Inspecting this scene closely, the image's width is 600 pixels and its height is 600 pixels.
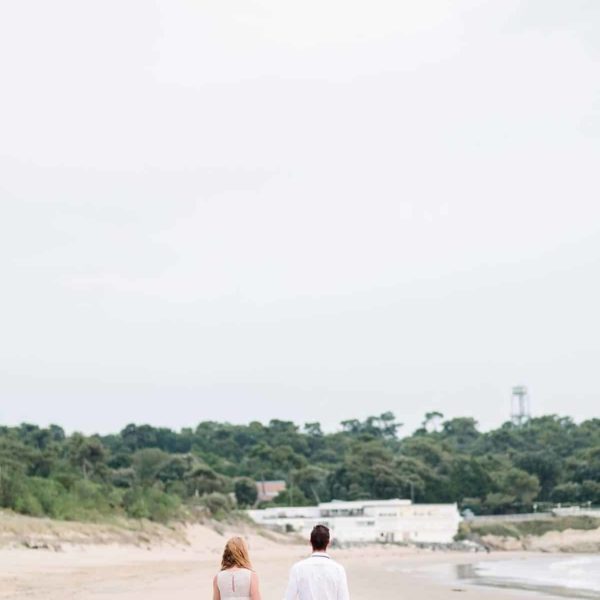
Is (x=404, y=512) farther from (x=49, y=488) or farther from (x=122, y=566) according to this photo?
(x=122, y=566)

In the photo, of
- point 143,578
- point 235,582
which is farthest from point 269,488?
point 235,582

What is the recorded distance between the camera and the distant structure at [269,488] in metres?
103

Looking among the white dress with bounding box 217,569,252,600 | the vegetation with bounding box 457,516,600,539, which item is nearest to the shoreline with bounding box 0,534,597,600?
the white dress with bounding box 217,569,252,600

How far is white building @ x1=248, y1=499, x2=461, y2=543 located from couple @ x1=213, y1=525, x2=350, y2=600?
74267 millimetres

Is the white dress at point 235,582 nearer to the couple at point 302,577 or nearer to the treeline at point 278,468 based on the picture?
the couple at point 302,577

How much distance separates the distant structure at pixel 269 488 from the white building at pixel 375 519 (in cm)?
1489

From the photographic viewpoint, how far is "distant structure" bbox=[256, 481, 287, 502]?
103 meters

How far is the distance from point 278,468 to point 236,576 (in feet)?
364

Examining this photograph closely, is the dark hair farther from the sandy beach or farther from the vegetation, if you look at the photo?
the vegetation

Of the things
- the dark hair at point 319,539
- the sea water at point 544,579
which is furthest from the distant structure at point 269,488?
the dark hair at point 319,539

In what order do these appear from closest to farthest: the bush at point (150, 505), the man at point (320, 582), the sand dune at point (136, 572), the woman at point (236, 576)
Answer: the man at point (320, 582)
the woman at point (236, 576)
the sand dune at point (136, 572)
the bush at point (150, 505)

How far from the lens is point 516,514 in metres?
101

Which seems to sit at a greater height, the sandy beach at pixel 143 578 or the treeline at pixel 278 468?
the treeline at pixel 278 468

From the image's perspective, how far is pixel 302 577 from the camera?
23.1 feet
